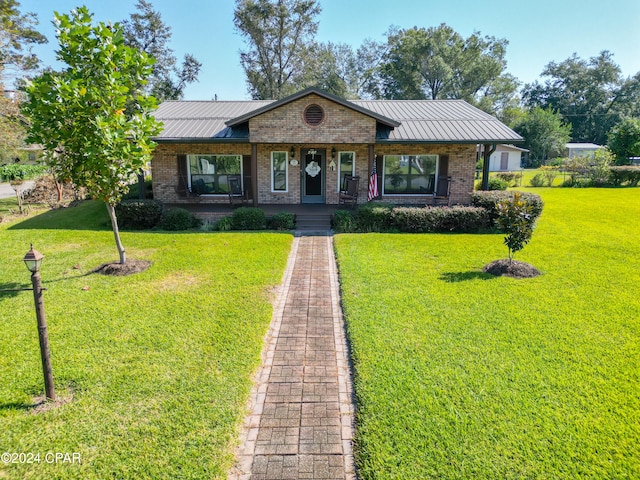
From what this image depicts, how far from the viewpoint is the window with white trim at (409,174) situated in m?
14.9

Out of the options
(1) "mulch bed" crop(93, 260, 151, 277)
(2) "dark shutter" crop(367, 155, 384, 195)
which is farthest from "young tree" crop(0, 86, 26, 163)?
(2) "dark shutter" crop(367, 155, 384, 195)

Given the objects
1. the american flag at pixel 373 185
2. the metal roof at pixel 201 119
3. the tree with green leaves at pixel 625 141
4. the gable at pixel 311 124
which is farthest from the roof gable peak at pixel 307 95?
the tree with green leaves at pixel 625 141

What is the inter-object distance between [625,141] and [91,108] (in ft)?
120

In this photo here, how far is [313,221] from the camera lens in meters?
12.9

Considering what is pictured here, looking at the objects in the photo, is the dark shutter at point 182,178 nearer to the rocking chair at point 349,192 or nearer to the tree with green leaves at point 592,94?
the rocking chair at point 349,192

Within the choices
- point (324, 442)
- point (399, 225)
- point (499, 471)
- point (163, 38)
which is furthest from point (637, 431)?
point (163, 38)

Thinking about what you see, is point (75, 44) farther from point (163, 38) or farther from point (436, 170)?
point (163, 38)

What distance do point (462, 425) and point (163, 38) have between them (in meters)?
38.7

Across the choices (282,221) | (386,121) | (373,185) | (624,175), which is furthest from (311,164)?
(624,175)

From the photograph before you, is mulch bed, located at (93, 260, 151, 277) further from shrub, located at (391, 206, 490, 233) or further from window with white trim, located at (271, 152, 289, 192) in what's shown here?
window with white trim, located at (271, 152, 289, 192)

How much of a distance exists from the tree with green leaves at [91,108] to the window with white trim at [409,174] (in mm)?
9354

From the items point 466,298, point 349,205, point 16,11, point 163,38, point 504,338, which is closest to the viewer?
point 504,338

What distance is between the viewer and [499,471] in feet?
10.2

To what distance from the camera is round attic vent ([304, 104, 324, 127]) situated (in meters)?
13.1
